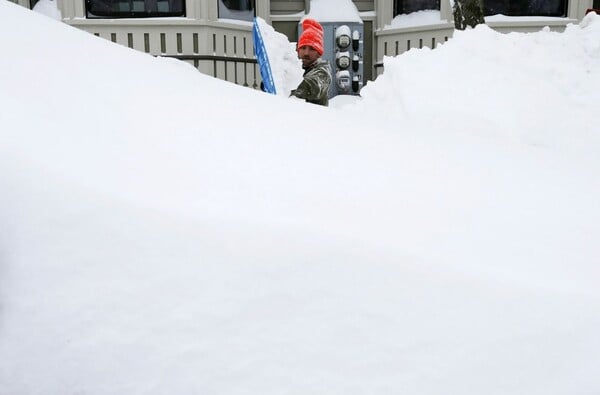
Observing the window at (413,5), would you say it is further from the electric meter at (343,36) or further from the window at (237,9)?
the window at (237,9)

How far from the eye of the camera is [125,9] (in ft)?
32.2

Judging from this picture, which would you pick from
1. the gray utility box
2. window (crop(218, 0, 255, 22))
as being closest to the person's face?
the gray utility box

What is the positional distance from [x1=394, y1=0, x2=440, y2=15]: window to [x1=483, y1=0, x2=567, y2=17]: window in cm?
78

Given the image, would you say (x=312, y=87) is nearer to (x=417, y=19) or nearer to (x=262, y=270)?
(x=262, y=270)

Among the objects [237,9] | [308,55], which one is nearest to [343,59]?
[237,9]

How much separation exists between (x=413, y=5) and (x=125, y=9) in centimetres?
450

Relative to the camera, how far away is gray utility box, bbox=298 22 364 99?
32.9 feet

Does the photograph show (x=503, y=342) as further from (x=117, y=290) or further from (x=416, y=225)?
(x=117, y=290)

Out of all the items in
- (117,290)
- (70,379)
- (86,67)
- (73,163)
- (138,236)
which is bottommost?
(70,379)

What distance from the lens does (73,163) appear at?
1.74m

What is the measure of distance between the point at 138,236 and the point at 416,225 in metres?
0.72

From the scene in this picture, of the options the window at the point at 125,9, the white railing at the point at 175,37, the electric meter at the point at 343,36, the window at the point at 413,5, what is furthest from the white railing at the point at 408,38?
the window at the point at 125,9

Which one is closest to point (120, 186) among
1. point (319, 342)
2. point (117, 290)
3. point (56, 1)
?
point (117, 290)

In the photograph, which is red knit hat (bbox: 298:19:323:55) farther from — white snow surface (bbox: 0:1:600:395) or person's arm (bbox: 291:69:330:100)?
white snow surface (bbox: 0:1:600:395)
